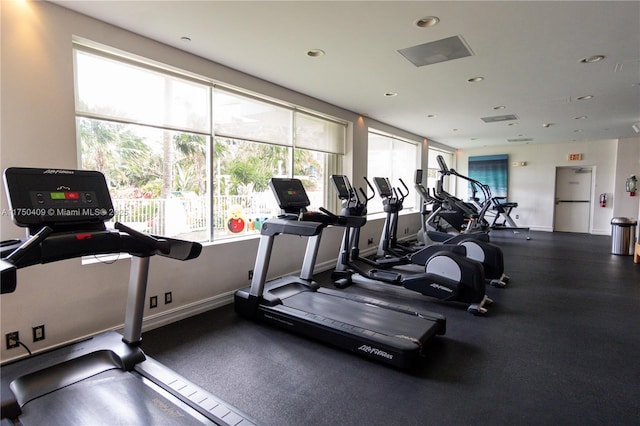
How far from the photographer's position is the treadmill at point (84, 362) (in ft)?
5.76

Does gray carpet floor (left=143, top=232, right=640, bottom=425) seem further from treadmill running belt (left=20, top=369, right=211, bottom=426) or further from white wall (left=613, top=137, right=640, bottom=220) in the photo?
white wall (left=613, top=137, right=640, bottom=220)

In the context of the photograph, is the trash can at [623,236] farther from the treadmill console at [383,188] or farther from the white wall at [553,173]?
the treadmill console at [383,188]

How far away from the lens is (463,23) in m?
2.89

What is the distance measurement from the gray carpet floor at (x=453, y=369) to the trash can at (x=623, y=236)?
3404 mm

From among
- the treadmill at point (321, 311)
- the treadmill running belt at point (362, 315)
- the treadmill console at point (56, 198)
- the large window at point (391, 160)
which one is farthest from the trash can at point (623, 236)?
the treadmill console at point (56, 198)

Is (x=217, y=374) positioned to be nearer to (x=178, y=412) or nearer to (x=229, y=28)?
(x=178, y=412)

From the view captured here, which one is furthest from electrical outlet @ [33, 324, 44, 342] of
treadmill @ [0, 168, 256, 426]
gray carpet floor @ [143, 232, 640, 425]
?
gray carpet floor @ [143, 232, 640, 425]

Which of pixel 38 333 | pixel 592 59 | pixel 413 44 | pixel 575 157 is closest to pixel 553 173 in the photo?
pixel 575 157

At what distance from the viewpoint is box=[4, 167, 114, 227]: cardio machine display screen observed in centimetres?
180

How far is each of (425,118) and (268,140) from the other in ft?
11.9

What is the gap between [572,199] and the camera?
1017cm

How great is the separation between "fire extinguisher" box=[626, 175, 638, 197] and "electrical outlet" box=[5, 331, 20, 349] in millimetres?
12108

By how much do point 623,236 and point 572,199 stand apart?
12.6 ft

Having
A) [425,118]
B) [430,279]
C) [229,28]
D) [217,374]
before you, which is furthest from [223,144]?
[425,118]
